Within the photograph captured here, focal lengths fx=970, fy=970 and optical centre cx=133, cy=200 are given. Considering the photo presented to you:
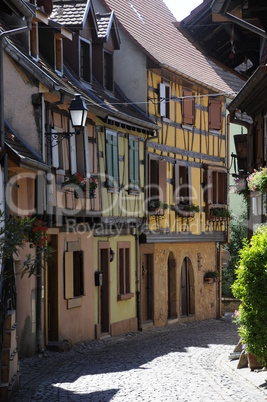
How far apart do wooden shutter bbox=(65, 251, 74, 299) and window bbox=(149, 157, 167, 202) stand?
21.9 ft

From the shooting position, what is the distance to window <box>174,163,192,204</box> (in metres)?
30.0

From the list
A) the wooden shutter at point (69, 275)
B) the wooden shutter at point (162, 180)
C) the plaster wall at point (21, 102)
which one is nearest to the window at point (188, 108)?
the wooden shutter at point (162, 180)

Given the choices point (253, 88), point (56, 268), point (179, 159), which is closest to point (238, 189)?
point (253, 88)

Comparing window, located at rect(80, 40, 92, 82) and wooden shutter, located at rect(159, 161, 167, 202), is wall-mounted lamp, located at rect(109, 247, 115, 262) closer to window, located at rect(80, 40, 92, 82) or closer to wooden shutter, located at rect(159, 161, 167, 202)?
wooden shutter, located at rect(159, 161, 167, 202)

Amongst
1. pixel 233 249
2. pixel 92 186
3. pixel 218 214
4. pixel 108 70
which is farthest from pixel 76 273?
pixel 233 249

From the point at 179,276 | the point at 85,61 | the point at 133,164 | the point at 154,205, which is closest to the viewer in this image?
the point at 85,61

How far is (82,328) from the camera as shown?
22188 mm

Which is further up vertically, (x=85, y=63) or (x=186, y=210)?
(x=85, y=63)

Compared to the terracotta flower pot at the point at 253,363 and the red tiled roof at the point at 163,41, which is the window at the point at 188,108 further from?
the terracotta flower pot at the point at 253,363

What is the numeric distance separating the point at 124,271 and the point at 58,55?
7.00 metres

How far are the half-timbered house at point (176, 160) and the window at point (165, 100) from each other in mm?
29

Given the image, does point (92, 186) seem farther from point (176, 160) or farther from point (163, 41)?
point (163, 41)

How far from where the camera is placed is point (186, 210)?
3022 cm

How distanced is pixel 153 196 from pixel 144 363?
36.4 ft
